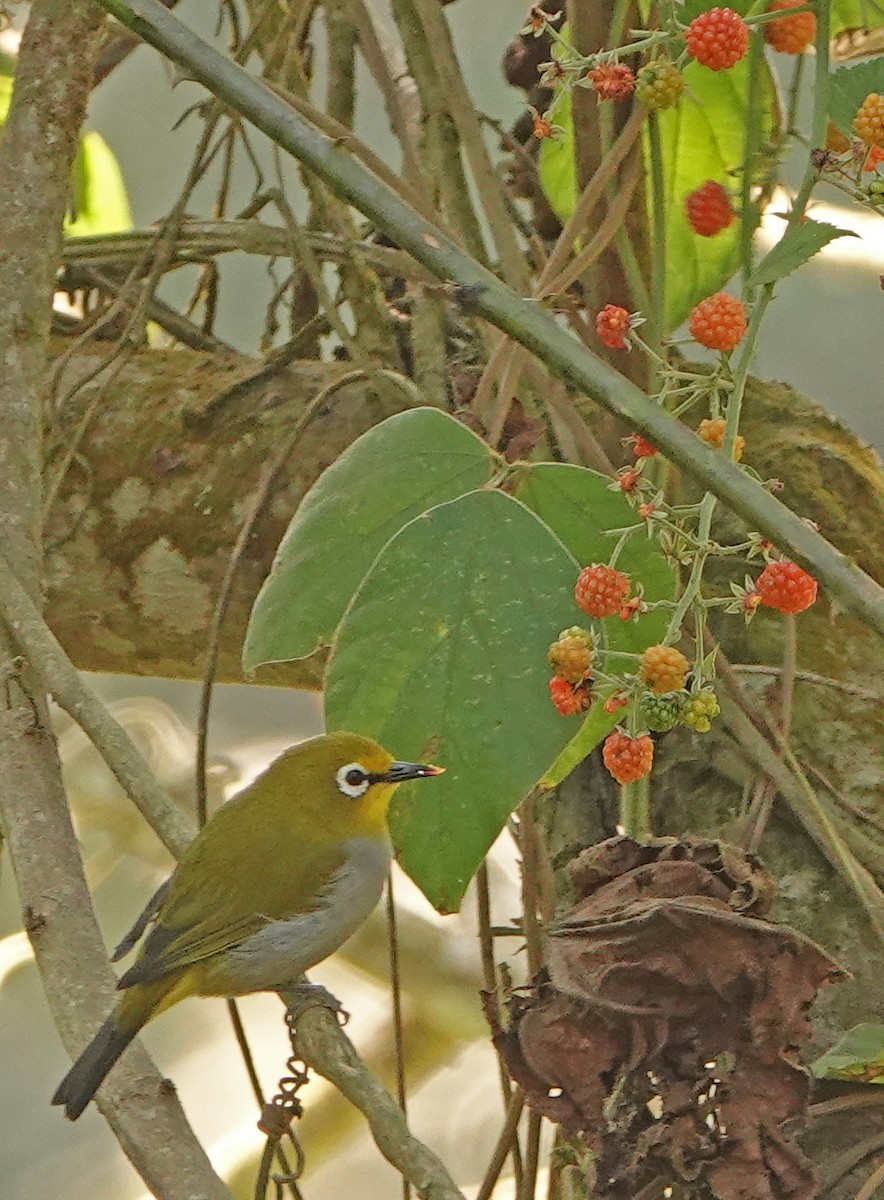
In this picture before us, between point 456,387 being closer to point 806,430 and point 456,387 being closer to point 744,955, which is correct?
point 806,430

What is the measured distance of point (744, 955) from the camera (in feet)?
2.29

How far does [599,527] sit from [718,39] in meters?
0.28

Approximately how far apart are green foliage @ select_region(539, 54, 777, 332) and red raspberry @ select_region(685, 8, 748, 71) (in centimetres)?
32

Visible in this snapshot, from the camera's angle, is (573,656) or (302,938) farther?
(302,938)

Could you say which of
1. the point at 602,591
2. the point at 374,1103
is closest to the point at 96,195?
the point at 602,591

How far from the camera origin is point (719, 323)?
2.59 ft

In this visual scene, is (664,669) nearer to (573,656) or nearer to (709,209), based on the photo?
(573,656)

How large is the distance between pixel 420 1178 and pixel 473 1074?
1400mm

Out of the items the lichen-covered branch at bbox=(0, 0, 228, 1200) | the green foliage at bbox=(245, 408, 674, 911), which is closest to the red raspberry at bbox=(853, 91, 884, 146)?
the green foliage at bbox=(245, 408, 674, 911)

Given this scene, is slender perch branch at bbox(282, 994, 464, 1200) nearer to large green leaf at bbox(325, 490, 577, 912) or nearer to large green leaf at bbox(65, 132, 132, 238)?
large green leaf at bbox(325, 490, 577, 912)

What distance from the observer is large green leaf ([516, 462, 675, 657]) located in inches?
33.5

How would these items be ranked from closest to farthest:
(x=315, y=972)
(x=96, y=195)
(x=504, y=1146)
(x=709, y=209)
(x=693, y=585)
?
(x=693, y=585), (x=709, y=209), (x=504, y=1146), (x=96, y=195), (x=315, y=972)

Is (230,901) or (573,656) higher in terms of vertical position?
(573,656)

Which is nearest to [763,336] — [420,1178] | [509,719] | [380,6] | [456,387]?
[380,6]
